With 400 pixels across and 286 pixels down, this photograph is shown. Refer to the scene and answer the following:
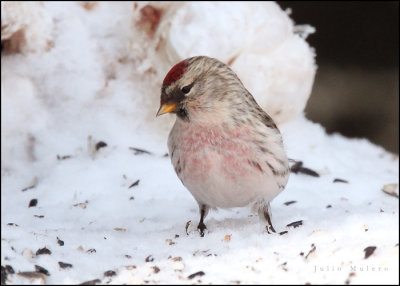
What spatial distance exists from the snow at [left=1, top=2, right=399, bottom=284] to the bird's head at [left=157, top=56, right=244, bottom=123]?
450 millimetres

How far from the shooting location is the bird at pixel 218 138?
9.34ft

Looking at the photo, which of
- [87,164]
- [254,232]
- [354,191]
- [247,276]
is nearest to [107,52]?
[87,164]

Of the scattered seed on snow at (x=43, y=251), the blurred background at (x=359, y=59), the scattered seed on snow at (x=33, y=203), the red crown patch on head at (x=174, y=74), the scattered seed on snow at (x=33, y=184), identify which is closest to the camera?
the scattered seed on snow at (x=43, y=251)

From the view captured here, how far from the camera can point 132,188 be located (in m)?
3.71

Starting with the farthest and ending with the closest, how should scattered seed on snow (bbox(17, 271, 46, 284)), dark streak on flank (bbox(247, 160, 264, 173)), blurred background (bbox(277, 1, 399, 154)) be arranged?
blurred background (bbox(277, 1, 399, 154)) < dark streak on flank (bbox(247, 160, 264, 173)) < scattered seed on snow (bbox(17, 271, 46, 284))

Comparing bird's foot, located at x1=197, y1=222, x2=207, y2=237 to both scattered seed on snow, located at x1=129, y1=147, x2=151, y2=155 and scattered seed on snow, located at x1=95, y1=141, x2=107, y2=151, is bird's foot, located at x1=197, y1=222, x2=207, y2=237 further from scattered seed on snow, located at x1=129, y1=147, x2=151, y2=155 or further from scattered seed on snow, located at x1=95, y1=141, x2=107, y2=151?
scattered seed on snow, located at x1=95, y1=141, x2=107, y2=151

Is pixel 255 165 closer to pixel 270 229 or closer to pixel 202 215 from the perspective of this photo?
pixel 270 229

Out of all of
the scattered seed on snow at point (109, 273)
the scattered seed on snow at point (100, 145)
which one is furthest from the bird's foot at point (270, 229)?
the scattered seed on snow at point (100, 145)

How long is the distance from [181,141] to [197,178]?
145 mm

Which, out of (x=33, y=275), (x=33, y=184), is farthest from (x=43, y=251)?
(x=33, y=184)

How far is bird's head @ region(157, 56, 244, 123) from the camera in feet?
9.17

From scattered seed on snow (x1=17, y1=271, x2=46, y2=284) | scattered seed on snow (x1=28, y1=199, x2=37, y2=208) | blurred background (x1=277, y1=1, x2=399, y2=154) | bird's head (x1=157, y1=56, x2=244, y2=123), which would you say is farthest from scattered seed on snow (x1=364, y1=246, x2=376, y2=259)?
blurred background (x1=277, y1=1, x2=399, y2=154)

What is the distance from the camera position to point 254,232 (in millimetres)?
2879

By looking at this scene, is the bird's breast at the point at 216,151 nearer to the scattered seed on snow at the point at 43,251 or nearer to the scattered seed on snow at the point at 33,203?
the scattered seed on snow at the point at 43,251
